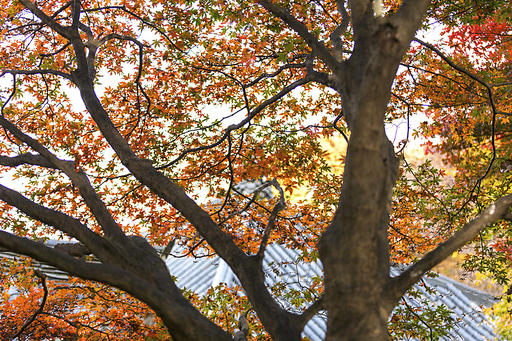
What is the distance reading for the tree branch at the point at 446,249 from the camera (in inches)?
90.6

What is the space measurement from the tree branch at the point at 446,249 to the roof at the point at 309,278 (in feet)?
18.3

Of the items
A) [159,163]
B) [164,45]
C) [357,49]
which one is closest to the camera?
[357,49]

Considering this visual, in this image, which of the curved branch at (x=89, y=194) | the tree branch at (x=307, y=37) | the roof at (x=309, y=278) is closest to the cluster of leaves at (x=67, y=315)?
the roof at (x=309, y=278)

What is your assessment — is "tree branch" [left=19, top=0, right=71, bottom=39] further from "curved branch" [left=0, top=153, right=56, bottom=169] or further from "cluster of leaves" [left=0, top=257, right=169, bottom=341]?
"cluster of leaves" [left=0, top=257, right=169, bottom=341]

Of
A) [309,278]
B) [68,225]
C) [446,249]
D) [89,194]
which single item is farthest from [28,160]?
[309,278]

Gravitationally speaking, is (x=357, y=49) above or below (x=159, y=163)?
below

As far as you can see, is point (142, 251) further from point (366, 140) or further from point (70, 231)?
point (366, 140)

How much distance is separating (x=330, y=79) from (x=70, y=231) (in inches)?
99.1

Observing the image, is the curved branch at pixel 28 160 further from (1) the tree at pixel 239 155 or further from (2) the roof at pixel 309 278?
(2) the roof at pixel 309 278

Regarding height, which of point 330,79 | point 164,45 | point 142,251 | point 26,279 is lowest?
point 142,251

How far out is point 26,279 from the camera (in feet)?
18.9

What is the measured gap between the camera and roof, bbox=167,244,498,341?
8.15 m

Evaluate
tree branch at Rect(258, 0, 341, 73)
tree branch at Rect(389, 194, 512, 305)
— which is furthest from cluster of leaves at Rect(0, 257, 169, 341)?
tree branch at Rect(258, 0, 341, 73)

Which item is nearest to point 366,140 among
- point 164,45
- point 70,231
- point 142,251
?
point 142,251
